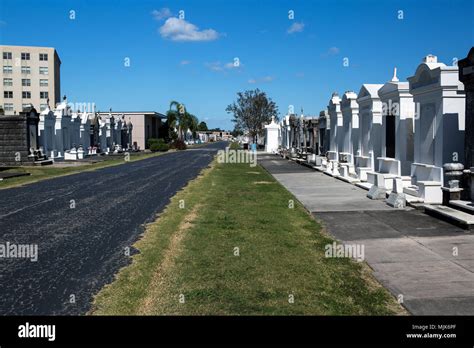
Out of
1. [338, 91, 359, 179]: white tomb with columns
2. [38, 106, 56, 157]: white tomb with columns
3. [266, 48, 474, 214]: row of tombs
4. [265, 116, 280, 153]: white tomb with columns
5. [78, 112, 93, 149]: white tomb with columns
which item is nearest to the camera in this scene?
[266, 48, 474, 214]: row of tombs

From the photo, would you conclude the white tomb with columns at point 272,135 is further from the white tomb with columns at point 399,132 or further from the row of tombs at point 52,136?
the white tomb with columns at point 399,132

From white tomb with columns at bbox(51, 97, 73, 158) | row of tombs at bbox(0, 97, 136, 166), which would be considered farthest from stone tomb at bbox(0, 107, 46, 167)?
white tomb with columns at bbox(51, 97, 73, 158)

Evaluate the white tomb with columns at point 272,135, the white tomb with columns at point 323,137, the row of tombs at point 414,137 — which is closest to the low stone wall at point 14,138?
the white tomb with columns at point 323,137

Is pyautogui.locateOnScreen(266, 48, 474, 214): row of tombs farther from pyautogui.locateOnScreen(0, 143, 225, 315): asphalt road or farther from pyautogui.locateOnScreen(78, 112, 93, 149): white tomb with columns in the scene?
pyautogui.locateOnScreen(78, 112, 93, 149): white tomb with columns

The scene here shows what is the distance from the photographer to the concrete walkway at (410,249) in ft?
18.3

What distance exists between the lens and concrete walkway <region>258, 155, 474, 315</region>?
557 centimetres

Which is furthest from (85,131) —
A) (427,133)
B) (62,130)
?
(427,133)

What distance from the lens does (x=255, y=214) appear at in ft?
38.0

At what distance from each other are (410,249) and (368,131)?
38.8 feet

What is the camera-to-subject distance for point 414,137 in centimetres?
1441

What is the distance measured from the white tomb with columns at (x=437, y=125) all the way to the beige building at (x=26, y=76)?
86920 millimetres

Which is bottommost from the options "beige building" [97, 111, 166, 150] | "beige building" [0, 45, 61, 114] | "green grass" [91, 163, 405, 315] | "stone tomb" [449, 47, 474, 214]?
"green grass" [91, 163, 405, 315]

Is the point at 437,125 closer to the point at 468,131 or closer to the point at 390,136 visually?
the point at 468,131

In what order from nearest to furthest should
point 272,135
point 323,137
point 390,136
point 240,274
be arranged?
point 240,274 → point 390,136 → point 323,137 → point 272,135
